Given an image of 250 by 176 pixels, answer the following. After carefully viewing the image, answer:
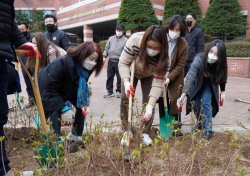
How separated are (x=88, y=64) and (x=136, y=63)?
1.68 feet

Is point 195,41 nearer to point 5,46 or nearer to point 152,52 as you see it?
point 152,52

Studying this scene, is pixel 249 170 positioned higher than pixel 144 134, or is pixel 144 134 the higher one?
pixel 144 134

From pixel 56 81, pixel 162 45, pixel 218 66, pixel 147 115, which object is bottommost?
pixel 147 115

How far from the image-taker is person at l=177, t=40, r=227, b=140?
323 cm

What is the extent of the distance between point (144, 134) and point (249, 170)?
3.49 feet

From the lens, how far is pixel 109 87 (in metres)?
6.30

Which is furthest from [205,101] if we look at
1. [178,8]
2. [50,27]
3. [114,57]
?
[178,8]

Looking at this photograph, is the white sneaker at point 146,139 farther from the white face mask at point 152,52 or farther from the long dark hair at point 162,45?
the white face mask at point 152,52

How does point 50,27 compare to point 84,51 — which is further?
point 50,27

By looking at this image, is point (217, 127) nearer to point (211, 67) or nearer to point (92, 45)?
point (211, 67)

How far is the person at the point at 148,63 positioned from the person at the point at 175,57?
0.49 meters

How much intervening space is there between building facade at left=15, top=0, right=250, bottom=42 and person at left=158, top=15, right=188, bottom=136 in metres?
12.6

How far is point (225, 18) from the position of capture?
43.4 ft

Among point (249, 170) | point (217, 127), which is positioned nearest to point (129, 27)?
point (217, 127)
